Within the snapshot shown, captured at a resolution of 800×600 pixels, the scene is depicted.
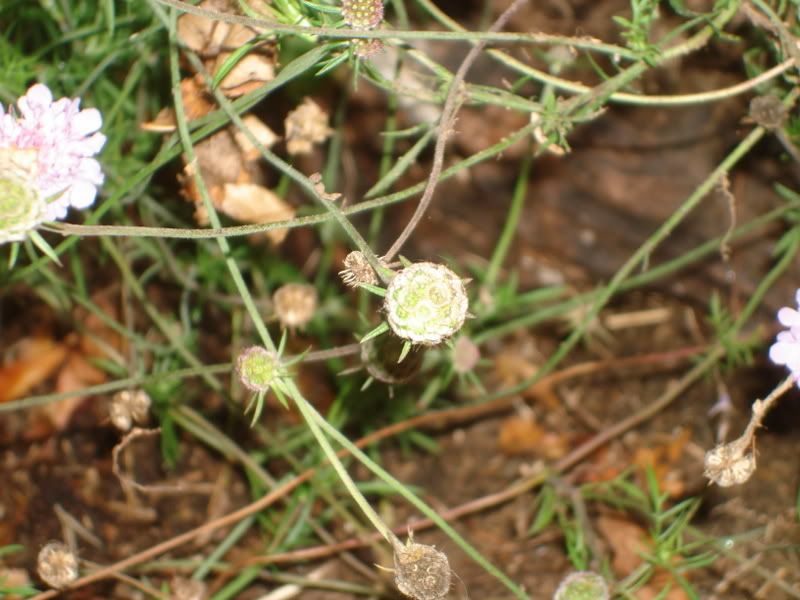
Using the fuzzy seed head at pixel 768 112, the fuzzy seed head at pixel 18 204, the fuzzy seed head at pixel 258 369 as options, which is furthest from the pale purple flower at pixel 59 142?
the fuzzy seed head at pixel 768 112

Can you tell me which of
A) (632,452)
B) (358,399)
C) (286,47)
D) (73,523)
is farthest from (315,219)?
(632,452)

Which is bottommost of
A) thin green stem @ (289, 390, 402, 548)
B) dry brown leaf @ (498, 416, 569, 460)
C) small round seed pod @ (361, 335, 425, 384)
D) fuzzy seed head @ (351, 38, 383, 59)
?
dry brown leaf @ (498, 416, 569, 460)

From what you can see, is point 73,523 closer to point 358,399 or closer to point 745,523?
point 358,399

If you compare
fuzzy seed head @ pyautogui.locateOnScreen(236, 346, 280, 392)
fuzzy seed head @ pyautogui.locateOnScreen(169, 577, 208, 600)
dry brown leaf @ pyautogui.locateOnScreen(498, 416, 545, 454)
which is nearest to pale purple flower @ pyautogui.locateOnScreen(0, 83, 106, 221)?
fuzzy seed head @ pyautogui.locateOnScreen(236, 346, 280, 392)

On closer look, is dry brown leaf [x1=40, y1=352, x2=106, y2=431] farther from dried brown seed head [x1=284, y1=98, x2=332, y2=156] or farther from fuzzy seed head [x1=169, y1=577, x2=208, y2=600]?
dried brown seed head [x1=284, y1=98, x2=332, y2=156]

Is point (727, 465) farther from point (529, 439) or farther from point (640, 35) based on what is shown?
point (529, 439)
